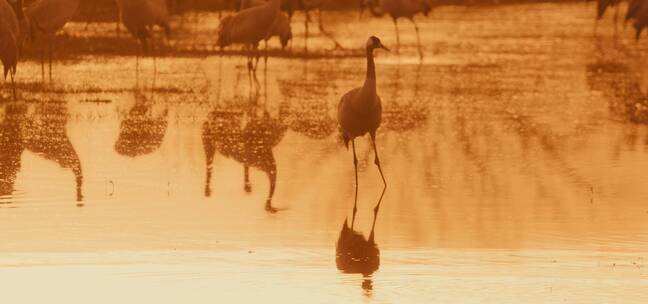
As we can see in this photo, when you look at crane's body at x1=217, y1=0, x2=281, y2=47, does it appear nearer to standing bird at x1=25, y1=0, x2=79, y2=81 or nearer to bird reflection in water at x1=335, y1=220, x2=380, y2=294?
standing bird at x1=25, y1=0, x2=79, y2=81

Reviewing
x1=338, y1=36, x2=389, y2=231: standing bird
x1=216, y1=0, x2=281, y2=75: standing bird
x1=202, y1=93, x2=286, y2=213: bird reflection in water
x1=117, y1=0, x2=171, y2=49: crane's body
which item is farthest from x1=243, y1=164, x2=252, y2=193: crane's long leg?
x1=117, y1=0, x2=171, y2=49: crane's body

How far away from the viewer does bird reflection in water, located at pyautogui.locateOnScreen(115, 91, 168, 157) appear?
1358 cm

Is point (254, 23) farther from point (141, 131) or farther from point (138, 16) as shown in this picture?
point (141, 131)

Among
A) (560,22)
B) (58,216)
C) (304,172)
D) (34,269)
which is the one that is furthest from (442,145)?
(560,22)

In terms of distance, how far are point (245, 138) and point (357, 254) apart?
4949mm

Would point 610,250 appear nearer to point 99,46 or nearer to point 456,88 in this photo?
point 456,88

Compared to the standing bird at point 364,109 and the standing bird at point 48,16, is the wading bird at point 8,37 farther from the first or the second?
the standing bird at point 364,109

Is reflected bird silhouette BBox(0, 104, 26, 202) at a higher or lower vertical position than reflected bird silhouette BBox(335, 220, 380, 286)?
higher

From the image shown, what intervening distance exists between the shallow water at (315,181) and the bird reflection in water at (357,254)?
0.06 meters

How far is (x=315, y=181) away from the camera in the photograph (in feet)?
39.4

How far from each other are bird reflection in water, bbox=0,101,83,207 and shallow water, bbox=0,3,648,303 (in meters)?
0.03

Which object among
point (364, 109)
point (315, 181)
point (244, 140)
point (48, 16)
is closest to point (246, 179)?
point (315, 181)

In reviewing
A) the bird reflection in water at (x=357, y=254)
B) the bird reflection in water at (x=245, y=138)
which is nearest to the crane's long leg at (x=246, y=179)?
the bird reflection in water at (x=245, y=138)

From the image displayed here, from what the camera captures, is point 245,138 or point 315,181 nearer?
point 315,181
